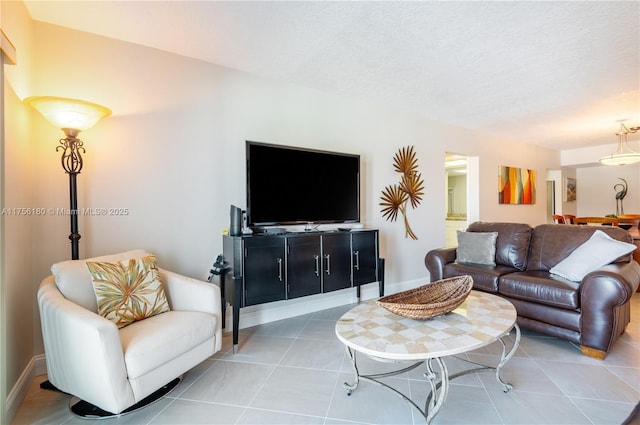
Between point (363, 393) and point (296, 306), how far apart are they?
4.88 feet

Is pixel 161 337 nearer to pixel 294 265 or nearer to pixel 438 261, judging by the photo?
pixel 294 265

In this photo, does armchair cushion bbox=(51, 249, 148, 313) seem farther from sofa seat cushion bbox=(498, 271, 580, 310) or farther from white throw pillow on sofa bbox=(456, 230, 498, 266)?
white throw pillow on sofa bbox=(456, 230, 498, 266)

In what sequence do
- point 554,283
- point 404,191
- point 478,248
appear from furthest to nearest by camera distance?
point 404,191
point 478,248
point 554,283

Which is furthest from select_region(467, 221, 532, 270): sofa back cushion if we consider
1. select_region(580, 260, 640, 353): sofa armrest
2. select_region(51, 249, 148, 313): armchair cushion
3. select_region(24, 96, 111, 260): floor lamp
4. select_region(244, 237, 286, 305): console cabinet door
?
select_region(24, 96, 111, 260): floor lamp

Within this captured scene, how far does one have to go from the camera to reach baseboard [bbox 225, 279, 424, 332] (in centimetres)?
288

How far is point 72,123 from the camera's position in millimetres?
1939

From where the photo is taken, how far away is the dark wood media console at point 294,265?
2393mm

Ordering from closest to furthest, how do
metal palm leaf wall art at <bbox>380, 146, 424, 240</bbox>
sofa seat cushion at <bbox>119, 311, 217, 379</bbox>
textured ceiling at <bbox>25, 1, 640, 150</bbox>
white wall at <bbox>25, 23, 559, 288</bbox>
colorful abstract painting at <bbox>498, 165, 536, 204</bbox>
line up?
1. sofa seat cushion at <bbox>119, 311, 217, 379</bbox>
2. textured ceiling at <bbox>25, 1, 640, 150</bbox>
3. white wall at <bbox>25, 23, 559, 288</bbox>
4. metal palm leaf wall art at <bbox>380, 146, 424, 240</bbox>
5. colorful abstract painting at <bbox>498, 165, 536, 204</bbox>

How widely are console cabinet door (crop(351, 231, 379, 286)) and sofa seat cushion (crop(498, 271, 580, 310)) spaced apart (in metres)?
1.16

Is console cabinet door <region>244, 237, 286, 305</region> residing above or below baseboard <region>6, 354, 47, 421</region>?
above

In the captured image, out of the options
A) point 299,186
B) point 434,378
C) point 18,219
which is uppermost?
point 299,186

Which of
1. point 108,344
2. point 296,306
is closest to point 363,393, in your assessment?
point 108,344

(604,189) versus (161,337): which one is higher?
(604,189)

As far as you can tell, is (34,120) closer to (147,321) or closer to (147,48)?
(147,48)
